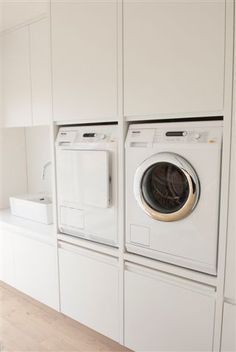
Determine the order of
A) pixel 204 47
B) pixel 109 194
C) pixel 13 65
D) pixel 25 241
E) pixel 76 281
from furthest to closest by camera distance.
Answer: pixel 13 65 < pixel 25 241 < pixel 76 281 < pixel 109 194 < pixel 204 47

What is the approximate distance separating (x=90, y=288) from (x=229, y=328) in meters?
0.94

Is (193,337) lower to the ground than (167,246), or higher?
lower

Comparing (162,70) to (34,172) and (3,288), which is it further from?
(3,288)

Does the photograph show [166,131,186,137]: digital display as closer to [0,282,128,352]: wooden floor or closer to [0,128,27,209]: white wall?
[0,282,128,352]: wooden floor

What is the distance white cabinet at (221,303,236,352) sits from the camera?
4.75ft

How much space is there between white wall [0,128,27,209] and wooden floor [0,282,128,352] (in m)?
1.20

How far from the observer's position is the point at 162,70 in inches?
61.9

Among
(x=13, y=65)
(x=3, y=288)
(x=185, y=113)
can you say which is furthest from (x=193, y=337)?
(x=13, y=65)

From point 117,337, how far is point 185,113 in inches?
58.0

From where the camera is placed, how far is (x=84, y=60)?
6.26 feet

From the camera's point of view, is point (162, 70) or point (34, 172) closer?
point (162, 70)

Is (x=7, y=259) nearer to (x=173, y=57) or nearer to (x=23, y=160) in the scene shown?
(x=23, y=160)

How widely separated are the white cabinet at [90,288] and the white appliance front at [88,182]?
14 cm

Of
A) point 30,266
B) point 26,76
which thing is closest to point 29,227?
point 30,266
